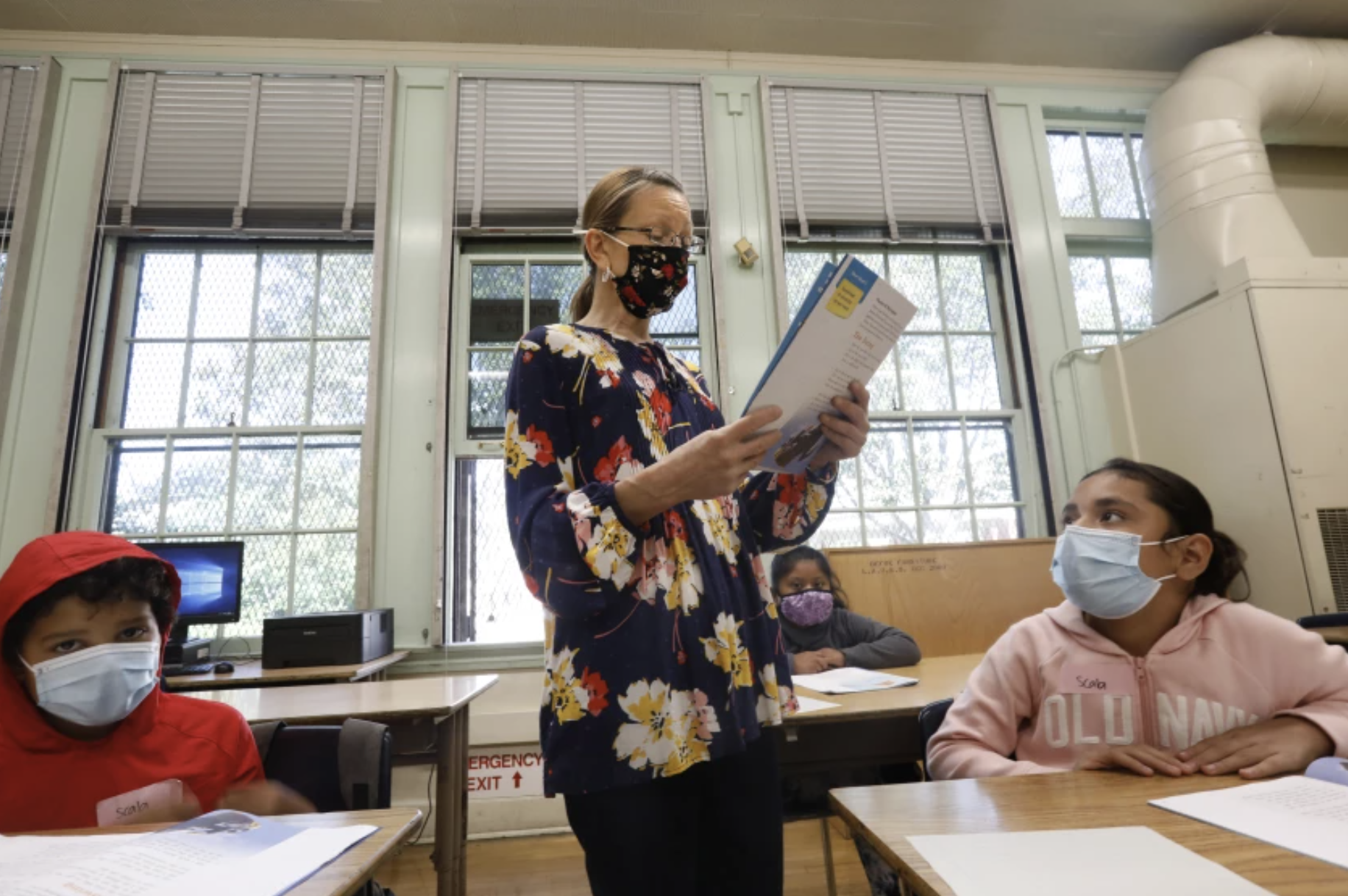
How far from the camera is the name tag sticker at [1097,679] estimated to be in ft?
3.30

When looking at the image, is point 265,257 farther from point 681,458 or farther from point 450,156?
point 681,458

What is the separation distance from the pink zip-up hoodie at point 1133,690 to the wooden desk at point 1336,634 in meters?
1.48

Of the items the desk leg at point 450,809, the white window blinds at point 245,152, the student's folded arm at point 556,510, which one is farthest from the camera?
the white window blinds at point 245,152

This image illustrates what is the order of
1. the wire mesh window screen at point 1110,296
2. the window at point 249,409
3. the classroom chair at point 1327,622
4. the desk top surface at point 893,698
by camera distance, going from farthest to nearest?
the wire mesh window screen at point 1110,296 → the window at point 249,409 → the classroom chair at point 1327,622 → the desk top surface at point 893,698

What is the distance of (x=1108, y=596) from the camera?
43.1 inches

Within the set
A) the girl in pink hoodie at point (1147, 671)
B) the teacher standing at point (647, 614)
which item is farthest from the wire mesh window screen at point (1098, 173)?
Result: the teacher standing at point (647, 614)

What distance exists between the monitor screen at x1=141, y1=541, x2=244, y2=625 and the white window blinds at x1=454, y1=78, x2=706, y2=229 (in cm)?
179

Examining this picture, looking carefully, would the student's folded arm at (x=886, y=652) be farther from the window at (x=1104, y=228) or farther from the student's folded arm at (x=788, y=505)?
the window at (x=1104, y=228)

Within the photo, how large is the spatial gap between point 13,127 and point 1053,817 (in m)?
4.71

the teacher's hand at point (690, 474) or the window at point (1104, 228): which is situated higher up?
the window at point (1104, 228)

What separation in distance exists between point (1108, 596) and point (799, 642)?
149 cm

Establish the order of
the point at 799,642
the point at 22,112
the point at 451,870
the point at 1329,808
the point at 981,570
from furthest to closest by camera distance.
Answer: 1. the point at 22,112
2. the point at 981,570
3. the point at 799,642
4. the point at 451,870
5. the point at 1329,808

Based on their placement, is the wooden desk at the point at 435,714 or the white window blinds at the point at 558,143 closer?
the wooden desk at the point at 435,714

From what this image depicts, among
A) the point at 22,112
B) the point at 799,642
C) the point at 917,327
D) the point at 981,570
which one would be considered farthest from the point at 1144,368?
the point at 22,112
